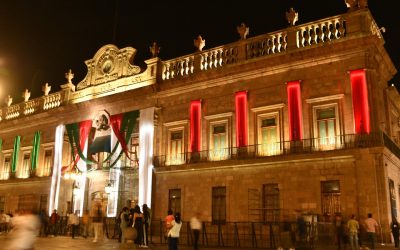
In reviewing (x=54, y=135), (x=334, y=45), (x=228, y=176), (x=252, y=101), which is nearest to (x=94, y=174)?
(x=54, y=135)

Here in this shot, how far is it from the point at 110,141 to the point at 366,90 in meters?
15.1

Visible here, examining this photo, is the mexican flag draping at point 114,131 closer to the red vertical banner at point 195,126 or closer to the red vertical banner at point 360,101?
→ the red vertical banner at point 195,126

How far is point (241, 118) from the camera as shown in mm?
22156

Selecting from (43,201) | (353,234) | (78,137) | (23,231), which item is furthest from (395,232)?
(43,201)

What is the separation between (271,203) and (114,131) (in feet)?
35.6

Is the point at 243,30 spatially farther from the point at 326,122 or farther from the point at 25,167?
the point at 25,167

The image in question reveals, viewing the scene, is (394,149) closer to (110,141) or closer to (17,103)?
(110,141)

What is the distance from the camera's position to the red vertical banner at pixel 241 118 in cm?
2191

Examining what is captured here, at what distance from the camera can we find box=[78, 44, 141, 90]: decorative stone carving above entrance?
2731 cm

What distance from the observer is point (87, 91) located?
29109 mm

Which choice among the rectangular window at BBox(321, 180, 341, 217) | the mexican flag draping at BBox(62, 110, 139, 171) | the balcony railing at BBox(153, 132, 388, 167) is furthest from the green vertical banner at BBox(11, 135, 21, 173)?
the rectangular window at BBox(321, 180, 341, 217)

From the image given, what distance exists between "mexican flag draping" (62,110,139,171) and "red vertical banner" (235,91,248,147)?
21.9 ft

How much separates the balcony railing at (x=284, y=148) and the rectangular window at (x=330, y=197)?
5.13 feet

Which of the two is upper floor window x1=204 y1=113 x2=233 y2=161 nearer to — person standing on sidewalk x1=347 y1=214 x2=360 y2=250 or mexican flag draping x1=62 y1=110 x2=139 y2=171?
mexican flag draping x1=62 y1=110 x2=139 y2=171
